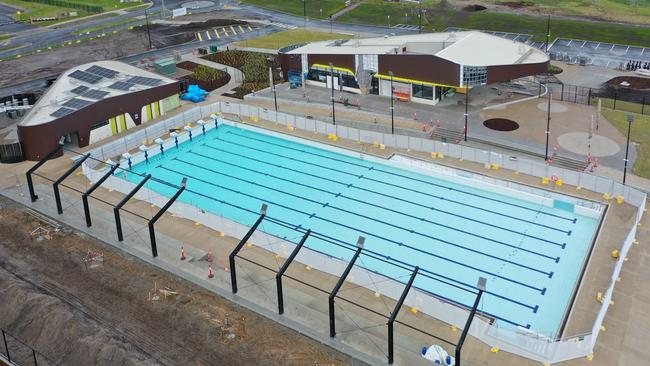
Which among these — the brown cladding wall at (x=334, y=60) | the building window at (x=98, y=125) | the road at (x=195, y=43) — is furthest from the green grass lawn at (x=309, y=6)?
the building window at (x=98, y=125)

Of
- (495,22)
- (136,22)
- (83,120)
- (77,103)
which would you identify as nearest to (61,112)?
(83,120)

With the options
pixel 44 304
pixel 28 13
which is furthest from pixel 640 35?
pixel 28 13

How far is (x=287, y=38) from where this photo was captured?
284 ft

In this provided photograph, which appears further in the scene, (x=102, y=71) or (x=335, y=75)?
(x=335, y=75)

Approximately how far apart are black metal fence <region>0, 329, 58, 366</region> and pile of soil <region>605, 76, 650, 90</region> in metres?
57.5

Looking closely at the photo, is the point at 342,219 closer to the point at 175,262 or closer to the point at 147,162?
the point at 175,262

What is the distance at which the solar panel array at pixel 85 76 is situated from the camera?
5653cm

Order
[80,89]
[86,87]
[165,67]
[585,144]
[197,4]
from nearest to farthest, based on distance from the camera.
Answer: [585,144] < [80,89] < [86,87] < [165,67] < [197,4]

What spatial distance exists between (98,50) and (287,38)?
1031 inches

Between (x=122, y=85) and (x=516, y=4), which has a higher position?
(x=516, y=4)

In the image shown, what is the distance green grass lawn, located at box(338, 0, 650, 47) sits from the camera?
267 ft

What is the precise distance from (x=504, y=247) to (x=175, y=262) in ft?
64.1

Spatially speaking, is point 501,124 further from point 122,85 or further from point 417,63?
point 122,85

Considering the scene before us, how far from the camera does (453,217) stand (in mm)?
40438
